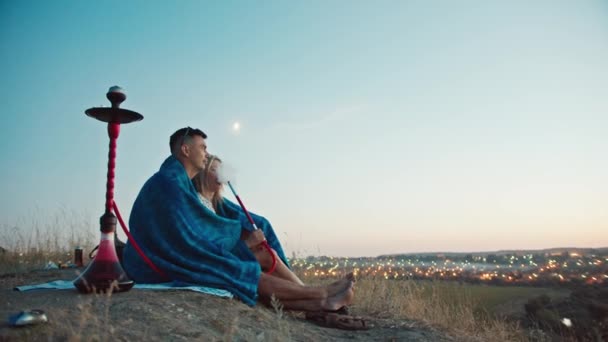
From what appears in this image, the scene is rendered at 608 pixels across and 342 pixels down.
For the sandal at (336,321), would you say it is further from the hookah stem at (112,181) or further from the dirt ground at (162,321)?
the hookah stem at (112,181)

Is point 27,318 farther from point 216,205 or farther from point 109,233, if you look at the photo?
point 216,205

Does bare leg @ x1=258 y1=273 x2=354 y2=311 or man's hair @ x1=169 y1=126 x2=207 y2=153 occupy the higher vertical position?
man's hair @ x1=169 y1=126 x2=207 y2=153

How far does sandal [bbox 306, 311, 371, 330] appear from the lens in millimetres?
3437

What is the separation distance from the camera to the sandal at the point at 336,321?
11.3 ft

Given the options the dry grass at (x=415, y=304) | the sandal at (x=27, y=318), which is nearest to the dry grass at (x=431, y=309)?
the dry grass at (x=415, y=304)

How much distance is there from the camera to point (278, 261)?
3.87m

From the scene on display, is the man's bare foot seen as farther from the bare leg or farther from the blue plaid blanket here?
the blue plaid blanket

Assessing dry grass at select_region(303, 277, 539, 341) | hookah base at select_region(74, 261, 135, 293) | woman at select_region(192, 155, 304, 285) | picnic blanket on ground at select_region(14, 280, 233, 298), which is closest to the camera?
hookah base at select_region(74, 261, 135, 293)

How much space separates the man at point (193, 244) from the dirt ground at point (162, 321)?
0.16 m

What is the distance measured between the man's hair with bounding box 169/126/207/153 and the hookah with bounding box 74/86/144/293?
545 millimetres

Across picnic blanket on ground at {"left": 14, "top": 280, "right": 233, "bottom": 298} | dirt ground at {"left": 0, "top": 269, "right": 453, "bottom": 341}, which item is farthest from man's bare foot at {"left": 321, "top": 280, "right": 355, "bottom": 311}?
picnic blanket on ground at {"left": 14, "top": 280, "right": 233, "bottom": 298}

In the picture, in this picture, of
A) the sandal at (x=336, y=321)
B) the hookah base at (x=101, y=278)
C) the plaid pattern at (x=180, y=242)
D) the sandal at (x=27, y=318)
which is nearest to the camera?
the sandal at (x=27, y=318)

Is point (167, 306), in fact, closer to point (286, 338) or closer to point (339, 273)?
point (286, 338)

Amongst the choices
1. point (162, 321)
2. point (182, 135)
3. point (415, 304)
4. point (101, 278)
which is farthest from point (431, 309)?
point (101, 278)
